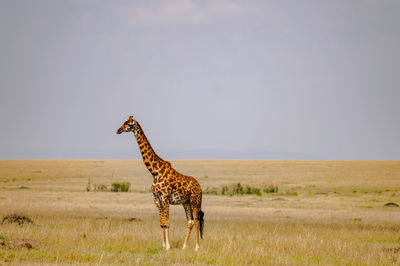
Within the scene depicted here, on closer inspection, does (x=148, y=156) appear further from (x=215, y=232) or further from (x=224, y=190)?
(x=224, y=190)

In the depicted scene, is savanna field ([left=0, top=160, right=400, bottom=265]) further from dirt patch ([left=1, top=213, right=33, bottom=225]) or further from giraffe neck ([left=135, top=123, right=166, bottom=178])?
giraffe neck ([left=135, top=123, right=166, bottom=178])

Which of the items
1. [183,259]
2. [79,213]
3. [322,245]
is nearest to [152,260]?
[183,259]

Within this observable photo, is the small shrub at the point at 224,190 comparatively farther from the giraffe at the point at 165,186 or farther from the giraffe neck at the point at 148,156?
the giraffe neck at the point at 148,156

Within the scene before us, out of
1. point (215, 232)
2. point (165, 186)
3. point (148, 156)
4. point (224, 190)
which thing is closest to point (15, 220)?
point (215, 232)

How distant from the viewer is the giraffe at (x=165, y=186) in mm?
15684

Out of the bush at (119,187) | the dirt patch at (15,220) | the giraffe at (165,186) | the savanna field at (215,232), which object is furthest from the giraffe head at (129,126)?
the bush at (119,187)

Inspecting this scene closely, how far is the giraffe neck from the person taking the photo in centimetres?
1595

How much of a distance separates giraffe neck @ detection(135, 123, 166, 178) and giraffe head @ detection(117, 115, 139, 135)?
0.65ft

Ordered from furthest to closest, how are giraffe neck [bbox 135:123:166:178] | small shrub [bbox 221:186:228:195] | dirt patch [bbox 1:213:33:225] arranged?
small shrub [bbox 221:186:228:195] → dirt patch [bbox 1:213:33:225] → giraffe neck [bbox 135:123:166:178]

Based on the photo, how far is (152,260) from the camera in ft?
46.2

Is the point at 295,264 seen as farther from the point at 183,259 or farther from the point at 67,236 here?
the point at 67,236

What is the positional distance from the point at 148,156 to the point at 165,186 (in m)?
1.01

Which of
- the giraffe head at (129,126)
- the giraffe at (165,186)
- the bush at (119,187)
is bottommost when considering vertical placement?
the bush at (119,187)

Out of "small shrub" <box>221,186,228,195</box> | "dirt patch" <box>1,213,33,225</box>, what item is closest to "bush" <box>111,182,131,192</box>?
"small shrub" <box>221,186,228,195</box>
